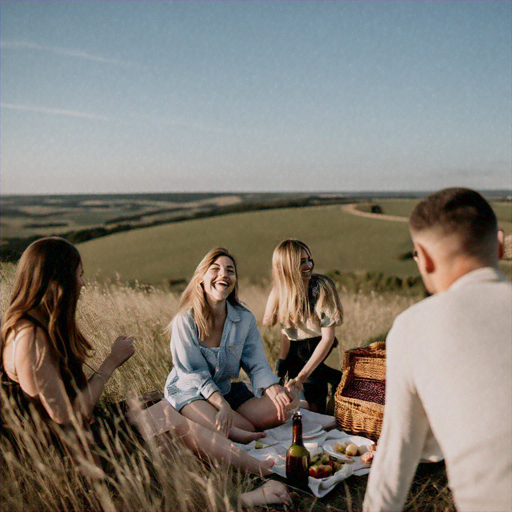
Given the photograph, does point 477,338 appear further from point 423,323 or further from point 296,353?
point 296,353

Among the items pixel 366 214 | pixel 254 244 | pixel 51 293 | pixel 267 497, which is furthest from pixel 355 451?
pixel 366 214

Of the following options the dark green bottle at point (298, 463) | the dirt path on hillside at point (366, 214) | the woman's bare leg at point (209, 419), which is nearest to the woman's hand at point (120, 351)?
the woman's bare leg at point (209, 419)

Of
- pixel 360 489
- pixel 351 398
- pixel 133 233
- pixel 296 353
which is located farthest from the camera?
pixel 133 233

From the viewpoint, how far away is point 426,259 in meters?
1.88

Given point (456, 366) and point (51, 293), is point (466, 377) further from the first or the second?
point (51, 293)

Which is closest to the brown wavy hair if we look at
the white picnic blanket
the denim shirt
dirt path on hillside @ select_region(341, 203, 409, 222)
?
the denim shirt

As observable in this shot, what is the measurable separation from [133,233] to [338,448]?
3151 cm

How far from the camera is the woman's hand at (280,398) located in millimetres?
4242

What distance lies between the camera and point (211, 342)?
176 inches

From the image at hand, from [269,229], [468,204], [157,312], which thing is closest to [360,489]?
[468,204]

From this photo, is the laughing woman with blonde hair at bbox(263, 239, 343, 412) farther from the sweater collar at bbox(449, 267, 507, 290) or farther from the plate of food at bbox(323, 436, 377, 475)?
the sweater collar at bbox(449, 267, 507, 290)

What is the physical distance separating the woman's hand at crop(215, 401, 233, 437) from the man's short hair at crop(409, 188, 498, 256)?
254 centimetres

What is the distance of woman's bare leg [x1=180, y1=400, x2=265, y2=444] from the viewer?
13.1 ft

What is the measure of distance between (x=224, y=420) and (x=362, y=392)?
4.22 ft
